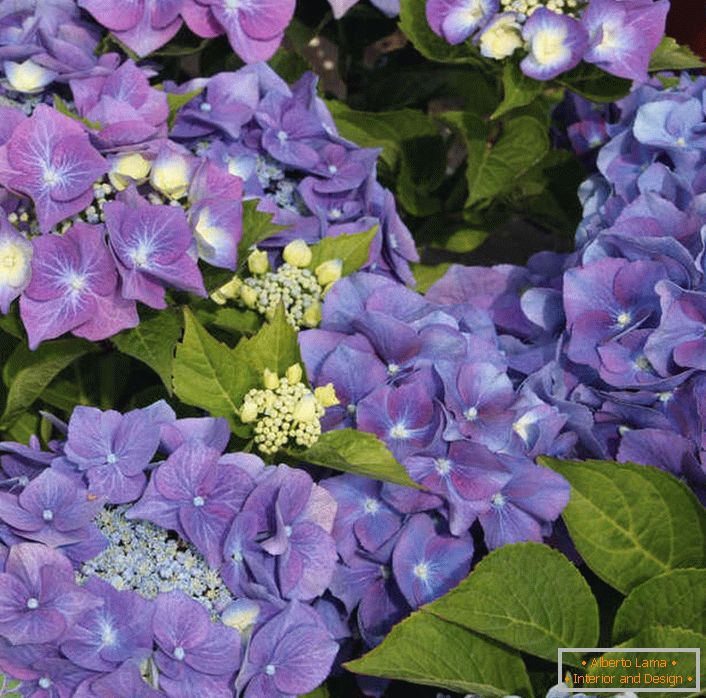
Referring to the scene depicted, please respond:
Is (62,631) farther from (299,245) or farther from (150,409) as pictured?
(299,245)

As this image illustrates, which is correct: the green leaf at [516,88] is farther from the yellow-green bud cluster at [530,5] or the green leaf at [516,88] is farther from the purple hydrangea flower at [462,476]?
the purple hydrangea flower at [462,476]

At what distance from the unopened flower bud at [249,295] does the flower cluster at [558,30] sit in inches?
11.9

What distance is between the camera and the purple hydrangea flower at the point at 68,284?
0.89 metres

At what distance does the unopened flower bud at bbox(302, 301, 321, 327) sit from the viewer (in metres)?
1.02

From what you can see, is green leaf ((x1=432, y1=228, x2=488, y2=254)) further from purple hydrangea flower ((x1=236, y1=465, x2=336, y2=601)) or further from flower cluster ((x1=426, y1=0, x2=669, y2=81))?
purple hydrangea flower ((x1=236, y1=465, x2=336, y2=601))

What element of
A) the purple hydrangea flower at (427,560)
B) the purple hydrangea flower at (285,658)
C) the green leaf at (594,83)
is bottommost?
the purple hydrangea flower at (427,560)

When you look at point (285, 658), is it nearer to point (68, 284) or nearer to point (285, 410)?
point (285, 410)

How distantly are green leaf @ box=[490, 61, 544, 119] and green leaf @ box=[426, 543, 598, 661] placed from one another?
1.45 feet

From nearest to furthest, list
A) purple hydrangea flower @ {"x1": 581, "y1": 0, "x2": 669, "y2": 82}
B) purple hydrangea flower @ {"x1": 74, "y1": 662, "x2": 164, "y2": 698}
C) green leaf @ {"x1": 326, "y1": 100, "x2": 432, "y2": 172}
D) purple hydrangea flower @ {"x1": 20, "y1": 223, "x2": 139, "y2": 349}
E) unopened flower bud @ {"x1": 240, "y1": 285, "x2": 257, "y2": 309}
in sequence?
1. purple hydrangea flower @ {"x1": 74, "y1": 662, "x2": 164, "y2": 698}
2. purple hydrangea flower @ {"x1": 20, "y1": 223, "x2": 139, "y2": 349}
3. unopened flower bud @ {"x1": 240, "y1": 285, "x2": 257, "y2": 309}
4. purple hydrangea flower @ {"x1": 581, "y1": 0, "x2": 669, "y2": 82}
5. green leaf @ {"x1": 326, "y1": 100, "x2": 432, "y2": 172}

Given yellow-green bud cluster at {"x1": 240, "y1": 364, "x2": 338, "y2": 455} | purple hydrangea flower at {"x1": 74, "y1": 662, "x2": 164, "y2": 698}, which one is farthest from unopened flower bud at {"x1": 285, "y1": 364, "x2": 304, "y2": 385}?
purple hydrangea flower at {"x1": 74, "y1": 662, "x2": 164, "y2": 698}

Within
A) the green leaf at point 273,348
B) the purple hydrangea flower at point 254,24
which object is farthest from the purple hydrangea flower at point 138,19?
the green leaf at point 273,348

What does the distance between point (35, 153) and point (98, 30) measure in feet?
0.85

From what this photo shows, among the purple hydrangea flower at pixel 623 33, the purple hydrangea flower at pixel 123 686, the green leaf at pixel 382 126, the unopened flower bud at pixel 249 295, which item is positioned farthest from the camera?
the green leaf at pixel 382 126

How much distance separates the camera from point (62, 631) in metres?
0.80
